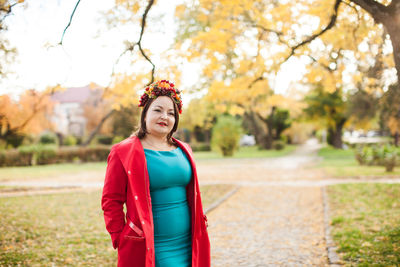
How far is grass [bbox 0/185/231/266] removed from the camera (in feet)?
16.2

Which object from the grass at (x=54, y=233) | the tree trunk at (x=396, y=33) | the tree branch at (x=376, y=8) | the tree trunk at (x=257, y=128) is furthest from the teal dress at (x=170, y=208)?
the tree trunk at (x=257, y=128)

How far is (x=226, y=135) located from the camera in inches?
1092

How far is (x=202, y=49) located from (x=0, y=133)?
2279cm

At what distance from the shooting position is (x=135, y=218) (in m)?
2.18

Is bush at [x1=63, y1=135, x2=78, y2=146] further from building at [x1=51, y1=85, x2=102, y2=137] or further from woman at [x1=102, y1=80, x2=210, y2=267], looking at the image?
woman at [x1=102, y1=80, x2=210, y2=267]

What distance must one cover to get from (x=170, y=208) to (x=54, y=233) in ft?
16.1

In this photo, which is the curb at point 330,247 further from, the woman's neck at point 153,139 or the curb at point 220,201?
the woman's neck at point 153,139

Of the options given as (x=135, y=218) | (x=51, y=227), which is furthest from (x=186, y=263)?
(x=51, y=227)

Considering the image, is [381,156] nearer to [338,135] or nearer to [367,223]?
[367,223]

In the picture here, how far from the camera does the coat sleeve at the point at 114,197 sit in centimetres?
220

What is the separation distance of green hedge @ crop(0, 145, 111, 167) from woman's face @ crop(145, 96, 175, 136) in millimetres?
22974

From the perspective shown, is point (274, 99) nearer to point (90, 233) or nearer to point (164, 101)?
point (90, 233)

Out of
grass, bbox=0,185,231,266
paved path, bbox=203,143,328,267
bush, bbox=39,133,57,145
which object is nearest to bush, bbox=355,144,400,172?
paved path, bbox=203,143,328,267

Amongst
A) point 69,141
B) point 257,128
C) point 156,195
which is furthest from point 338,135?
point 156,195
